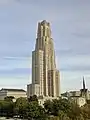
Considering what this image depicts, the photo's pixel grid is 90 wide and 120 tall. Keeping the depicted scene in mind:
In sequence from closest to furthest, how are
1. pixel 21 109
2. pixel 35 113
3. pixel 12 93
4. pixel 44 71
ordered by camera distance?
pixel 35 113
pixel 21 109
pixel 44 71
pixel 12 93

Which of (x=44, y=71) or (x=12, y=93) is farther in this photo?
(x=12, y=93)

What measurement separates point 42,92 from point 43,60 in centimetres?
1253

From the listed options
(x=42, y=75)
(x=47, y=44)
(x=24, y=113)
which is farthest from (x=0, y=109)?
(x=47, y=44)

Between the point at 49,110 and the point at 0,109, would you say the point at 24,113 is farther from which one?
the point at 0,109

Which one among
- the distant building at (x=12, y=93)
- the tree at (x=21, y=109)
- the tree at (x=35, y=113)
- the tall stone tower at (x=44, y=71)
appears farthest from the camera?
the distant building at (x=12, y=93)

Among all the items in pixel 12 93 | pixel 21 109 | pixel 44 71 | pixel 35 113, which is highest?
pixel 44 71

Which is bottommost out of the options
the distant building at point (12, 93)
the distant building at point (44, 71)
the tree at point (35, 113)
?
the tree at point (35, 113)

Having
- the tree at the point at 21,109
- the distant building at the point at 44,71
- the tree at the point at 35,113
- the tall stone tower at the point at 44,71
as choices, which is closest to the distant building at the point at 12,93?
the distant building at the point at 44,71

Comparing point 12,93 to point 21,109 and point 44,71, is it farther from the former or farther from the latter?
point 21,109

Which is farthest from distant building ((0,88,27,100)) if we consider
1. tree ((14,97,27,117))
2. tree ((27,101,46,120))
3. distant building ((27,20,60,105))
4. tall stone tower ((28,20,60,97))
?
tree ((27,101,46,120))

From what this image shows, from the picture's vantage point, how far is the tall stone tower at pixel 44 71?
13950 cm

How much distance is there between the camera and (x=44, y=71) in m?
141

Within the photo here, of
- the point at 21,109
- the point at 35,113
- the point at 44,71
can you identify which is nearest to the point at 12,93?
the point at 44,71

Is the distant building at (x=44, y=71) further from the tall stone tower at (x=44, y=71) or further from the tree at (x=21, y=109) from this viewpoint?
the tree at (x=21, y=109)
